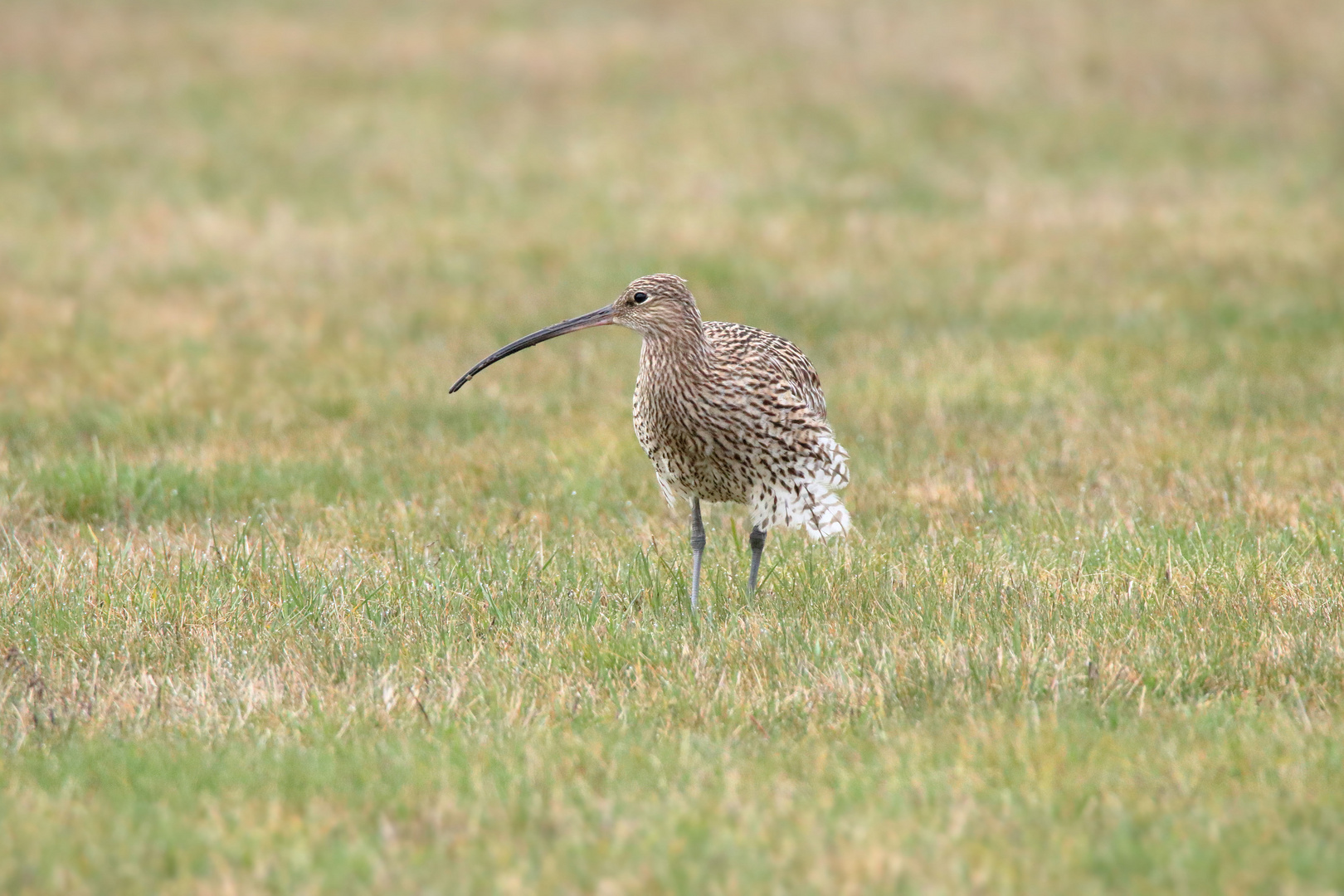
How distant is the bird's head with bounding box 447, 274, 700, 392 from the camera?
7746 millimetres

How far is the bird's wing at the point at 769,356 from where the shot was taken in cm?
801

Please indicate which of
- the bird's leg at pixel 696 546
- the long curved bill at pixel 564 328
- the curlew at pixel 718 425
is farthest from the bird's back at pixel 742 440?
the long curved bill at pixel 564 328

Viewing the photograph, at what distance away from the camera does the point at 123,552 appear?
7.77 m

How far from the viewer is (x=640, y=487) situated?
9.66m

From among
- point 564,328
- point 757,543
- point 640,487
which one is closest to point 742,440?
point 757,543

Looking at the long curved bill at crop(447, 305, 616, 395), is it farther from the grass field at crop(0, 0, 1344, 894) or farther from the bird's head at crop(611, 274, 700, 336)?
the grass field at crop(0, 0, 1344, 894)

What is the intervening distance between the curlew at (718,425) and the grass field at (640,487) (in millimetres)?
290

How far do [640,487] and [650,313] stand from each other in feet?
6.75

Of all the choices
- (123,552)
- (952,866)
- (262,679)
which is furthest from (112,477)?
(952,866)

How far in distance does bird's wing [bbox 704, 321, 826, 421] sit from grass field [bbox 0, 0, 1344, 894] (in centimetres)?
75

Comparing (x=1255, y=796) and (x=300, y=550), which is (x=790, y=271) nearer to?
(x=300, y=550)

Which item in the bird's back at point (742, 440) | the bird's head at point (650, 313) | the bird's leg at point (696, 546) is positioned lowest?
the bird's leg at point (696, 546)

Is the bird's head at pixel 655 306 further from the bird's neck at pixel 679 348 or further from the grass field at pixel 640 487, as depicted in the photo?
the grass field at pixel 640 487

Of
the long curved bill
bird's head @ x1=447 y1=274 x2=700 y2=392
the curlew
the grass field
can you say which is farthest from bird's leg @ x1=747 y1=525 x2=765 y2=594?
the long curved bill
